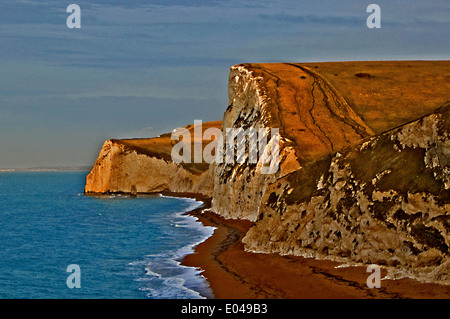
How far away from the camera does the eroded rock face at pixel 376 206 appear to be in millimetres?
26812

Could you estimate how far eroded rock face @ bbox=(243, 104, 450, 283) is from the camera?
26.8 m

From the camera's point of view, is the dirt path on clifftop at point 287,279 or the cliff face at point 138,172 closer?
the dirt path on clifftop at point 287,279

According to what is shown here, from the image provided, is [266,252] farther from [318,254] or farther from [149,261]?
[149,261]

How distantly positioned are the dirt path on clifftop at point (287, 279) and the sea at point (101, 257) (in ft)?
4.25

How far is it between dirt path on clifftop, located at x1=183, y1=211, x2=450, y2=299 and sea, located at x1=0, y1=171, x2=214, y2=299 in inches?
51.0

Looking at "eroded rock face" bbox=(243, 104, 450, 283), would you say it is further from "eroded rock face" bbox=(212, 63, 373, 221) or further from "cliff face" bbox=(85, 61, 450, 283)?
"eroded rock face" bbox=(212, 63, 373, 221)

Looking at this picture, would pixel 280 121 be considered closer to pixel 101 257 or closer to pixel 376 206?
pixel 101 257

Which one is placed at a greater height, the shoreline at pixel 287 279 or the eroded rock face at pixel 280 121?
the eroded rock face at pixel 280 121

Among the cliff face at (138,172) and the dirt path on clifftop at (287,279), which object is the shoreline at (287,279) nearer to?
the dirt path on clifftop at (287,279)

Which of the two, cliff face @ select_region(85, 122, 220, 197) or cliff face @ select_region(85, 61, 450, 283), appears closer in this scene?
cliff face @ select_region(85, 61, 450, 283)

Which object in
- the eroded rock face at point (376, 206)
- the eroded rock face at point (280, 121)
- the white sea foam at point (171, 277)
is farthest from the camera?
the eroded rock face at point (280, 121)

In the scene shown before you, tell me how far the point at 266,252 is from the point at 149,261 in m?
7.63
